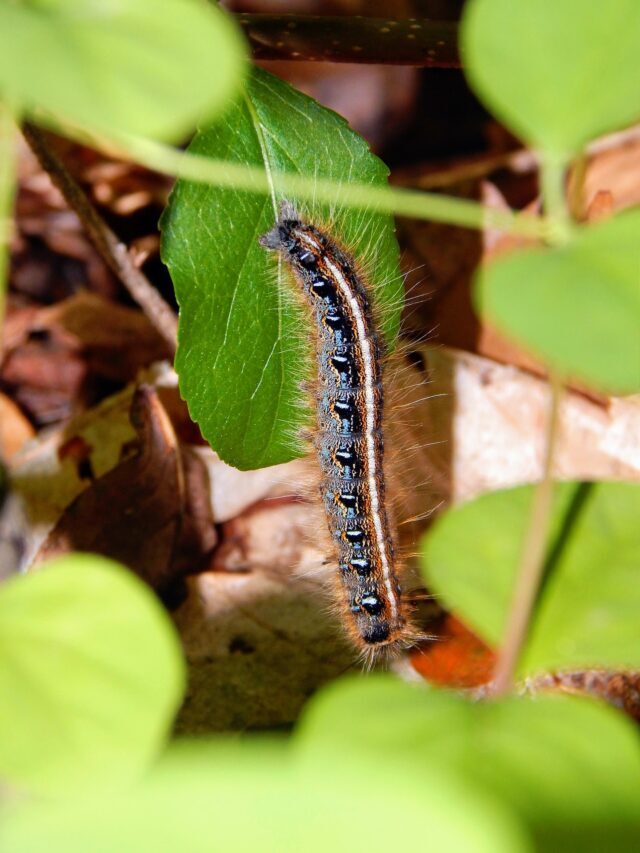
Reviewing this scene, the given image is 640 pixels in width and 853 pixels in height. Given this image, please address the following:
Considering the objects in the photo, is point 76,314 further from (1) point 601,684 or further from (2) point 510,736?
(2) point 510,736

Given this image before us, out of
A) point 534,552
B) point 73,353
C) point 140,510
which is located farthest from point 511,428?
point 534,552

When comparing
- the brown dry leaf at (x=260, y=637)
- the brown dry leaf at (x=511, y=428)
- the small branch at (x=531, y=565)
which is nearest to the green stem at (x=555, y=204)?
the small branch at (x=531, y=565)

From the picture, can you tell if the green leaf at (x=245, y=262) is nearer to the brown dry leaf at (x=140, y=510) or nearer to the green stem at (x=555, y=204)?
the brown dry leaf at (x=140, y=510)

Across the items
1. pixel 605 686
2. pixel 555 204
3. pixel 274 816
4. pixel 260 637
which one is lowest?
pixel 260 637

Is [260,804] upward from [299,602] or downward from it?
upward


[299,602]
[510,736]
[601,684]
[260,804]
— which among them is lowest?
[299,602]

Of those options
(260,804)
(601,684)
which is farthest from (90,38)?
(601,684)

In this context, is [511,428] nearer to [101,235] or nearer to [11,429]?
[101,235]
